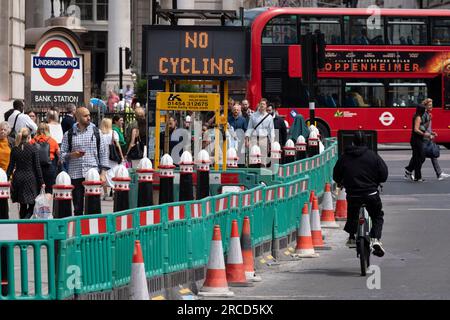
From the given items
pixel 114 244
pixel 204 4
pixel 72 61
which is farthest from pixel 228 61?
pixel 204 4

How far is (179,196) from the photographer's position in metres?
19.4

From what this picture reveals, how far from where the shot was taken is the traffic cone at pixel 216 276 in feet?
45.2

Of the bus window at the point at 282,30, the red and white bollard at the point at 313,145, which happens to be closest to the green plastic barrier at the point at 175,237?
the red and white bollard at the point at 313,145

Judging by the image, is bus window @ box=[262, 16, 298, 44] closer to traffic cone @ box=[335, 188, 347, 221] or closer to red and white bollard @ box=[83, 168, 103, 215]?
traffic cone @ box=[335, 188, 347, 221]

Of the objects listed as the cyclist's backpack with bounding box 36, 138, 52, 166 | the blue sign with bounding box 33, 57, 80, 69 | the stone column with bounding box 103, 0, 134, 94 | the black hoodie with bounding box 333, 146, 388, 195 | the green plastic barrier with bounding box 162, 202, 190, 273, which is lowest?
the green plastic barrier with bounding box 162, 202, 190, 273

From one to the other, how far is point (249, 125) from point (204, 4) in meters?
55.4

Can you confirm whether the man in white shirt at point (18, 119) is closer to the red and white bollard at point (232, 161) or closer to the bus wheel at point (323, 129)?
the red and white bollard at point (232, 161)

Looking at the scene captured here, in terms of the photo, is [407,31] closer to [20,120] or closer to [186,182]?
[20,120]

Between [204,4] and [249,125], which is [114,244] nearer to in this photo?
[249,125]

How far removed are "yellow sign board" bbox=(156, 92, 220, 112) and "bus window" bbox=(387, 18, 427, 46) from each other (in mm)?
22095

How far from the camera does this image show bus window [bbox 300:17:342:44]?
4312 centimetres

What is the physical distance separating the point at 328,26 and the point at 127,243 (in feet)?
104

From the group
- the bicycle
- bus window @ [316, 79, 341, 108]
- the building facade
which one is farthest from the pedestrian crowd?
bus window @ [316, 79, 341, 108]

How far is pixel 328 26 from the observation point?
43.3 meters
